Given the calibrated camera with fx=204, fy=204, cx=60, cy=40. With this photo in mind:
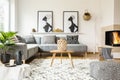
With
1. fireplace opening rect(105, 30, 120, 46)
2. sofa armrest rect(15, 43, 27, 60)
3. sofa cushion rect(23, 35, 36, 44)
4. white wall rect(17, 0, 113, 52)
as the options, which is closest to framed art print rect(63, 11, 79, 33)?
white wall rect(17, 0, 113, 52)

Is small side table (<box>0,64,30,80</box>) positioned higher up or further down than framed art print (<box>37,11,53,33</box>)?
further down

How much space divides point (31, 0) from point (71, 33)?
86.3 inches

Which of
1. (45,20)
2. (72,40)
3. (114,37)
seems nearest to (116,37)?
(114,37)

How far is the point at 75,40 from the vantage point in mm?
8125

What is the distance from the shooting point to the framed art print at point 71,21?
8609mm

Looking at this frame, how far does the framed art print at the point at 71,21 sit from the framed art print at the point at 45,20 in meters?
0.59

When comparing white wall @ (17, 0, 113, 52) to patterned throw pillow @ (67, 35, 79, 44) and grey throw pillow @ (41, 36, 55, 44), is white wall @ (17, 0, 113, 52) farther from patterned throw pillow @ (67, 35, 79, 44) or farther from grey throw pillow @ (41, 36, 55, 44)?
grey throw pillow @ (41, 36, 55, 44)

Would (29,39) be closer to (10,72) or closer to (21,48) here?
(21,48)

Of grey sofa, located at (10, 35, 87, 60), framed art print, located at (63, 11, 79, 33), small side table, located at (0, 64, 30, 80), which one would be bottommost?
small side table, located at (0, 64, 30, 80)

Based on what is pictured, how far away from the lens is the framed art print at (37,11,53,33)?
8.60 m

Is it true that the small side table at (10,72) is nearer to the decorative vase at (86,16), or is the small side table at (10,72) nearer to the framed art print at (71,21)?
the framed art print at (71,21)

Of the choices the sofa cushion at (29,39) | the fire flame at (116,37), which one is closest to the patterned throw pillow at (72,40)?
the sofa cushion at (29,39)

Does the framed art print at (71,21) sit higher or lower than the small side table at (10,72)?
higher

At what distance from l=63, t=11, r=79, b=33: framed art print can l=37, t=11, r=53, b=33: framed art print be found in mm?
593
